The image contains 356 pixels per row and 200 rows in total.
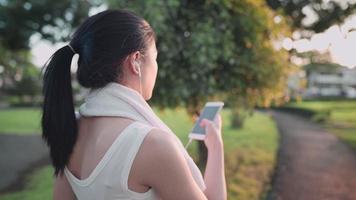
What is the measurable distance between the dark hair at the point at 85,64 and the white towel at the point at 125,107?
0.04 metres

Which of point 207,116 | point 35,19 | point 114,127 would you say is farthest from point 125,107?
point 35,19

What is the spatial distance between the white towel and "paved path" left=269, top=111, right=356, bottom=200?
16.2 ft

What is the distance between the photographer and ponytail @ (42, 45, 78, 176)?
142 centimetres

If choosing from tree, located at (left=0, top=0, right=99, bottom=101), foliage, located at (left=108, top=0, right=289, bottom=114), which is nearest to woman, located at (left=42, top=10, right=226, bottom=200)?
foliage, located at (left=108, top=0, right=289, bottom=114)

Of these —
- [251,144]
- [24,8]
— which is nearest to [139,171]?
[251,144]

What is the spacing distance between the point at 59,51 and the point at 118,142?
38 centimetres

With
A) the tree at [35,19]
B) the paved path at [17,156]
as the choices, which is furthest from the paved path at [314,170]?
the tree at [35,19]

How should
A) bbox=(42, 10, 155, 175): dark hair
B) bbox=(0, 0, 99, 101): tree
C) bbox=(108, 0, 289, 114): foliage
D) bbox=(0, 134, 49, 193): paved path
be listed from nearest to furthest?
bbox=(42, 10, 155, 175): dark hair, bbox=(108, 0, 289, 114): foliage, bbox=(0, 134, 49, 193): paved path, bbox=(0, 0, 99, 101): tree

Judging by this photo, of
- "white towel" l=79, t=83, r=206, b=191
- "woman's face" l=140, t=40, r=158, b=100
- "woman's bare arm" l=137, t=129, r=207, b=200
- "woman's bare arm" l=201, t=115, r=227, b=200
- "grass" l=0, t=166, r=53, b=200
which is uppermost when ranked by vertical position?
"woman's face" l=140, t=40, r=158, b=100

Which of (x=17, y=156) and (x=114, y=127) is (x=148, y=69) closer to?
(x=114, y=127)

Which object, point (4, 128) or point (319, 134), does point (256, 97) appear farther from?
point (4, 128)

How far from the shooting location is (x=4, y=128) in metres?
15.2

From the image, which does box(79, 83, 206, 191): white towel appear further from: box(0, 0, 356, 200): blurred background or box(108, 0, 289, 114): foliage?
box(108, 0, 289, 114): foliage

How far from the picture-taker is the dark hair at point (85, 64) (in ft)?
4.42
